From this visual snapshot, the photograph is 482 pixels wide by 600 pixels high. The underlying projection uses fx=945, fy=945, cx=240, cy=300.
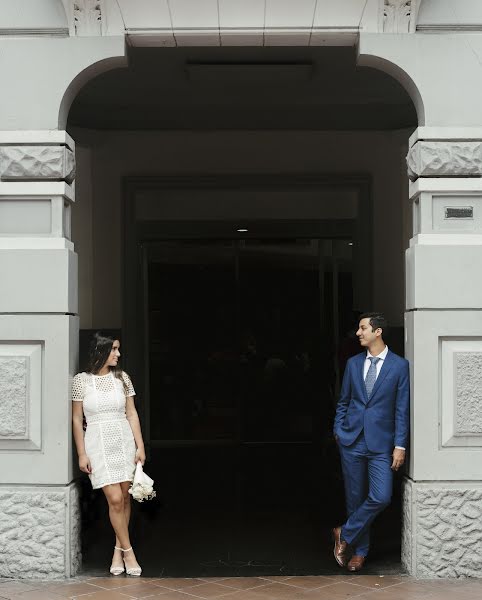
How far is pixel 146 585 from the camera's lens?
6.66 m

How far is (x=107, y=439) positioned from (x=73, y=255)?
1394 millimetres

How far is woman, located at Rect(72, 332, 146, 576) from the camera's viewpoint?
6.91 m

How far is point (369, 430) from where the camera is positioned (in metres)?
6.95

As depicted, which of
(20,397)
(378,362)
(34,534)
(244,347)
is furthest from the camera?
(244,347)

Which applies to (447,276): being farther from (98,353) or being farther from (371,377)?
(98,353)

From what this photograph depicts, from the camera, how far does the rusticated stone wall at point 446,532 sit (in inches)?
265

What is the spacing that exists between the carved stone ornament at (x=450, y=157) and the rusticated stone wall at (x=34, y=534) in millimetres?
3530

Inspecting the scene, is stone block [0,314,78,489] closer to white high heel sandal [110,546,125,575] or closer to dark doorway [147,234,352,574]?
white high heel sandal [110,546,125,575]

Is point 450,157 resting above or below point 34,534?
above

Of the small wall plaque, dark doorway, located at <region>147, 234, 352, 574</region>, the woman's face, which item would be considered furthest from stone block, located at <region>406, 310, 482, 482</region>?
dark doorway, located at <region>147, 234, 352, 574</region>

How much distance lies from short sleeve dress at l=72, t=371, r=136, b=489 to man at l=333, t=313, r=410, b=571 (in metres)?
1.62

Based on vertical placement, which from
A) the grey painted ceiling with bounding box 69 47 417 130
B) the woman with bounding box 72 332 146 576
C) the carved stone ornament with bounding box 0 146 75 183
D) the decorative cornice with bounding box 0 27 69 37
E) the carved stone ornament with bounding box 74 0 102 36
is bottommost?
the woman with bounding box 72 332 146 576

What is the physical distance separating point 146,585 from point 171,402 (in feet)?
21.8

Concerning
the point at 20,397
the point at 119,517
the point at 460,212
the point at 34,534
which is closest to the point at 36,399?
the point at 20,397
